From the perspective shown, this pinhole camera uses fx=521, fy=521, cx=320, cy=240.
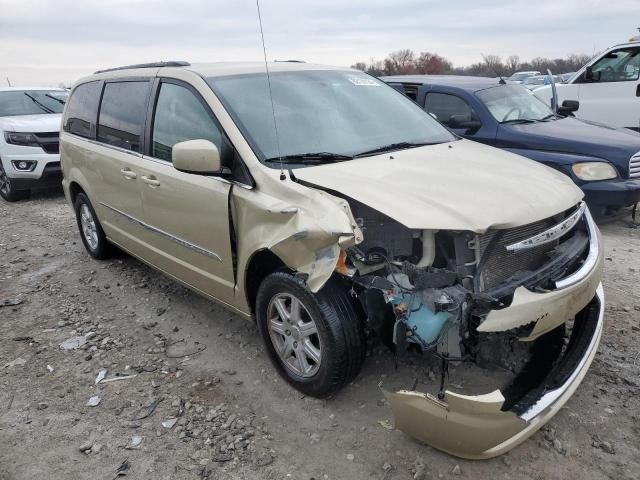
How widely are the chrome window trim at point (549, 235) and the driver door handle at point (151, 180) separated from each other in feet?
7.48

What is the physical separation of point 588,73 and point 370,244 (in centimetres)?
743

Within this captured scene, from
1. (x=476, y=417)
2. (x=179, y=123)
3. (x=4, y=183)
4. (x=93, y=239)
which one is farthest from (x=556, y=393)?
(x=4, y=183)

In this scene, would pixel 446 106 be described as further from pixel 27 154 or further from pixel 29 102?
pixel 29 102

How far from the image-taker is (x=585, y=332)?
273 centimetres

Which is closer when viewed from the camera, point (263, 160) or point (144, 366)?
point (263, 160)

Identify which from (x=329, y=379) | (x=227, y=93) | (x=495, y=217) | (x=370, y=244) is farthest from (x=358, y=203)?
(x=227, y=93)

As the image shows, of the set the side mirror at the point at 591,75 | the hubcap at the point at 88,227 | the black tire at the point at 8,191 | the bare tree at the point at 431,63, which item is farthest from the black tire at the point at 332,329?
the bare tree at the point at 431,63

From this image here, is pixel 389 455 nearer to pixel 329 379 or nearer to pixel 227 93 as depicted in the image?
pixel 329 379

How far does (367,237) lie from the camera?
2646mm

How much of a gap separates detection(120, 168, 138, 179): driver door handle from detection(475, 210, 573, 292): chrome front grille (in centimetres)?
251

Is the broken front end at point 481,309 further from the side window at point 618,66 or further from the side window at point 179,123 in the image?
the side window at point 618,66

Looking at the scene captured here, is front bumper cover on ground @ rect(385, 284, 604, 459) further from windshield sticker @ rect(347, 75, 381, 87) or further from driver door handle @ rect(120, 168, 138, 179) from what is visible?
driver door handle @ rect(120, 168, 138, 179)

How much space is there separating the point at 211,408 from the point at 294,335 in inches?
24.7

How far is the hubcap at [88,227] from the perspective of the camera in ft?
16.5
